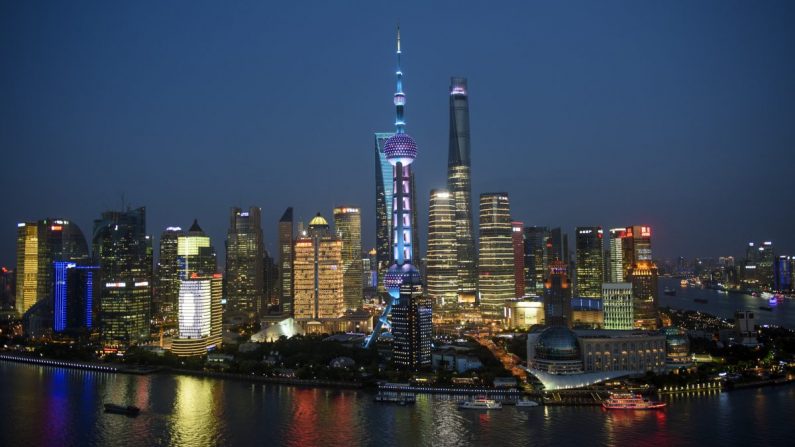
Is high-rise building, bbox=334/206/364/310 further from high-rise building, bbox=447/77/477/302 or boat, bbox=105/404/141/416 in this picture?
boat, bbox=105/404/141/416

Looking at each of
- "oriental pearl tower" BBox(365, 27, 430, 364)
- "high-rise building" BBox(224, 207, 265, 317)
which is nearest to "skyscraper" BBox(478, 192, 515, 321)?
"oriental pearl tower" BBox(365, 27, 430, 364)

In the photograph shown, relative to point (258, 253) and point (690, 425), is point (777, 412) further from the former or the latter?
point (258, 253)

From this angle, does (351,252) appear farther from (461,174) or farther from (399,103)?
(399,103)

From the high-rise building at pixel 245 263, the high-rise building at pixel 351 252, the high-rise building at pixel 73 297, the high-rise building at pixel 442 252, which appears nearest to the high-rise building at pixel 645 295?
the high-rise building at pixel 442 252

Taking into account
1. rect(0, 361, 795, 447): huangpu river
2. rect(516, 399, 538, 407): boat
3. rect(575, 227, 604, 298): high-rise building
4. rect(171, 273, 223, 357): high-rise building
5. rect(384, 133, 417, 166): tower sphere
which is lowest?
rect(0, 361, 795, 447): huangpu river

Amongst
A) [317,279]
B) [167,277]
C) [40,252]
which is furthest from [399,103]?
[40,252]

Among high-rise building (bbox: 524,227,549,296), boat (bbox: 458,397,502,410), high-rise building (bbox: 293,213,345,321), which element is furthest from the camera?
high-rise building (bbox: 524,227,549,296)

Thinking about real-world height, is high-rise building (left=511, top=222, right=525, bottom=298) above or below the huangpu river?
above
